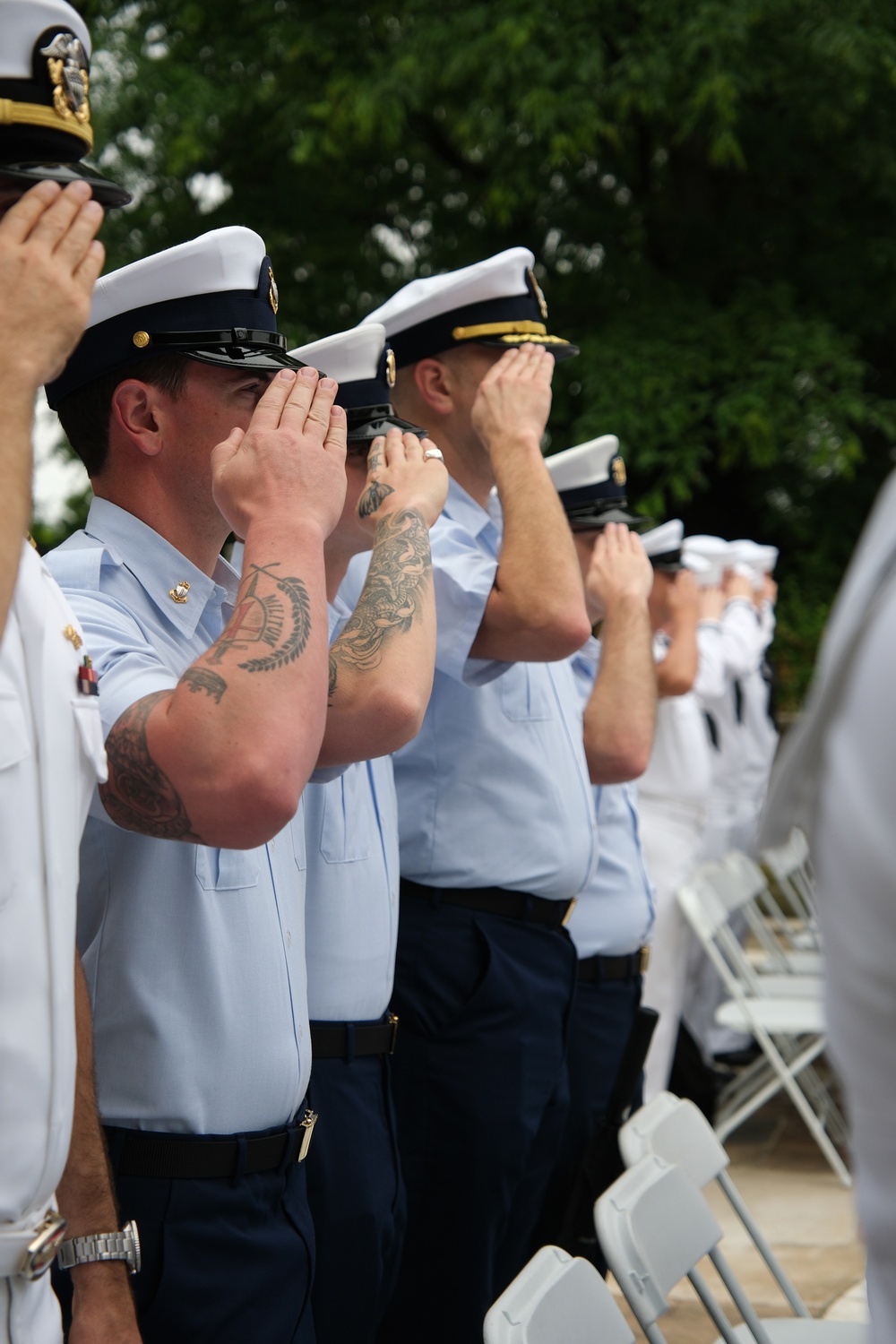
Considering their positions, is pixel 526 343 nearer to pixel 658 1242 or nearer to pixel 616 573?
pixel 616 573

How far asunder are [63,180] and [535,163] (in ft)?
27.9

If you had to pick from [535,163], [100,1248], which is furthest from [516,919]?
[535,163]

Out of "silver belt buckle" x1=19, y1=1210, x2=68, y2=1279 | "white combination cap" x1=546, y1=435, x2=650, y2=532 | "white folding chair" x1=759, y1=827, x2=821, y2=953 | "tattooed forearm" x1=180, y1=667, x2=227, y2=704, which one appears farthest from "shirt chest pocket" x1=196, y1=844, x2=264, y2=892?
"white folding chair" x1=759, y1=827, x2=821, y2=953

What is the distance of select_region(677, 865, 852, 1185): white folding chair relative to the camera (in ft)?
16.8

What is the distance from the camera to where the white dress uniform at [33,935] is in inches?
53.8

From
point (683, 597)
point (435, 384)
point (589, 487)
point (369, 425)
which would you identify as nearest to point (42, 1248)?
point (369, 425)

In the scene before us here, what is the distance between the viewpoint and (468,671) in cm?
270

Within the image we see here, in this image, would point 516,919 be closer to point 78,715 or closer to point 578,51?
point 78,715

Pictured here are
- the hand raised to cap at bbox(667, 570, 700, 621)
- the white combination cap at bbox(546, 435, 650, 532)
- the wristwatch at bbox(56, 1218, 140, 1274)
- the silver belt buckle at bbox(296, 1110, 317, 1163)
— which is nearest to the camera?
the wristwatch at bbox(56, 1218, 140, 1274)

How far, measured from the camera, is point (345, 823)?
230 centimetres

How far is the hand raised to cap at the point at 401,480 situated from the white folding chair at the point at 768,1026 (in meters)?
3.13

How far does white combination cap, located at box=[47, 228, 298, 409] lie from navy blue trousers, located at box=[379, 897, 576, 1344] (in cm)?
113

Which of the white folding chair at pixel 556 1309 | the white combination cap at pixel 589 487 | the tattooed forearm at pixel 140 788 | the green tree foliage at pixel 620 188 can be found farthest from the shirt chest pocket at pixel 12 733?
the green tree foliage at pixel 620 188

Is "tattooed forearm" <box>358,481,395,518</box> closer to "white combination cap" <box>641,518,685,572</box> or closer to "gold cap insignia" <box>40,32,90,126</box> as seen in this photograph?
"gold cap insignia" <box>40,32,90,126</box>
